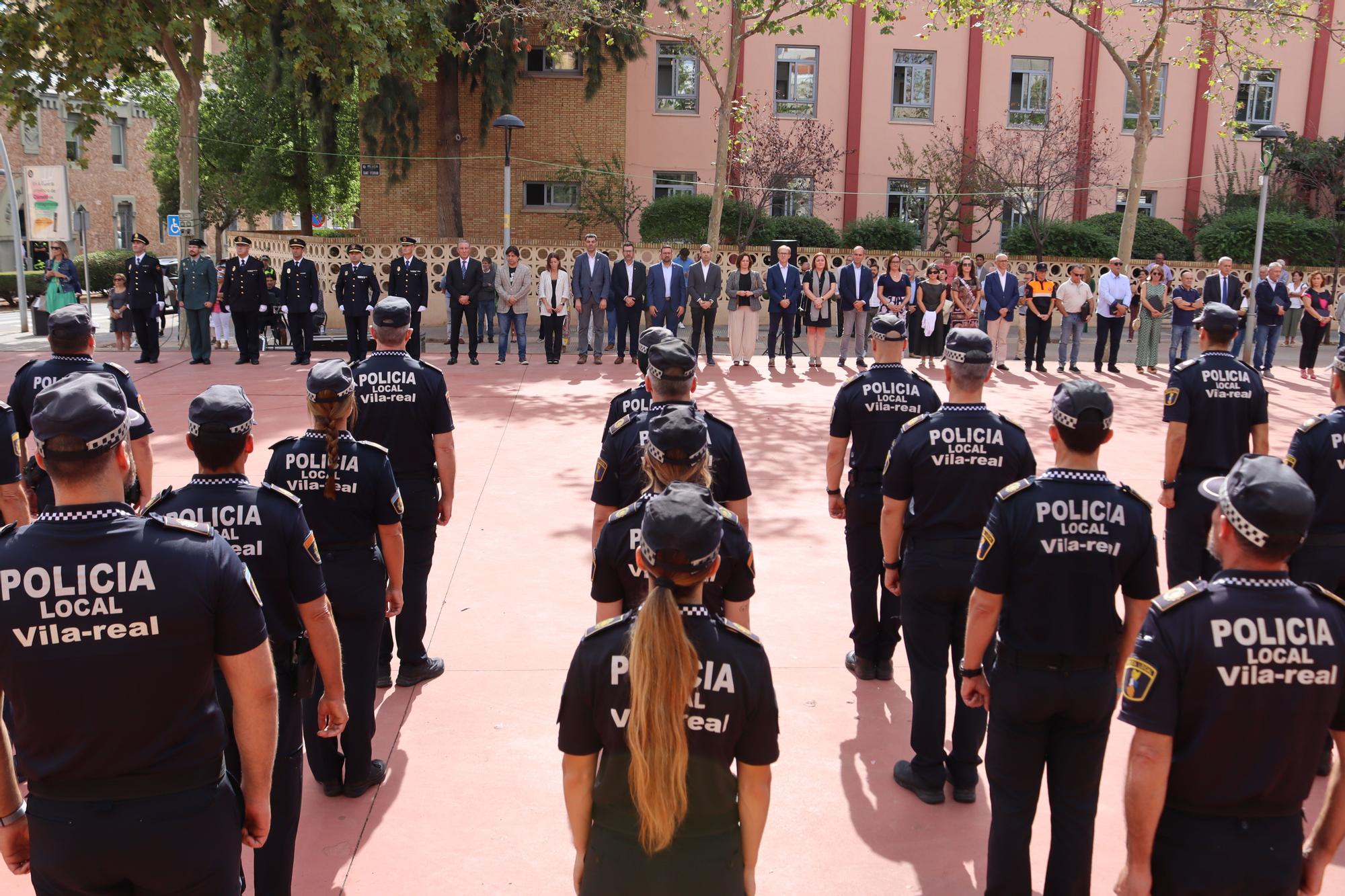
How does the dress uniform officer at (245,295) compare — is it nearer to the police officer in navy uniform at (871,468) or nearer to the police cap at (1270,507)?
the police officer in navy uniform at (871,468)

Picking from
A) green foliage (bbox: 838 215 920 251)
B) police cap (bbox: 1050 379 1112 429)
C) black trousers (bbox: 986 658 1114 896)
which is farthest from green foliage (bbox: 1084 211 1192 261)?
black trousers (bbox: 986 658 1114 896)

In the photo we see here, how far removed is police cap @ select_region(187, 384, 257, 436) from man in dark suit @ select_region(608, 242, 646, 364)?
47.6ft

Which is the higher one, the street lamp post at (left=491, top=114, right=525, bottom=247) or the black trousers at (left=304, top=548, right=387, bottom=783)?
the street lamp post at (left=491, top=114, right=525, bottom=247)

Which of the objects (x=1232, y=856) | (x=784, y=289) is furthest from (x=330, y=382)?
(x=784, y=289)

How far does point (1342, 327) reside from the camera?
1517cm

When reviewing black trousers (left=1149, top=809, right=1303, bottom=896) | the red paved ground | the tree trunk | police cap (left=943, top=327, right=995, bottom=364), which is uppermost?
the tree trunk

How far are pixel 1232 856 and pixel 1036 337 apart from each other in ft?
56.7

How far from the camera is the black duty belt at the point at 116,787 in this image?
110 inches

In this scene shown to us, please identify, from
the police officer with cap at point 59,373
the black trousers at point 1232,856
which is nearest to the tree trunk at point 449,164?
the police officer with cap at point 59,373

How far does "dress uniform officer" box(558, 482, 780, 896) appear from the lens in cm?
266

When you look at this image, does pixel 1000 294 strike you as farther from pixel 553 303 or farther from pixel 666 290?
pixel 553 303

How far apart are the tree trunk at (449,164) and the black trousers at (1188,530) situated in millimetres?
23146

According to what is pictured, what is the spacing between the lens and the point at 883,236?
1158 inches

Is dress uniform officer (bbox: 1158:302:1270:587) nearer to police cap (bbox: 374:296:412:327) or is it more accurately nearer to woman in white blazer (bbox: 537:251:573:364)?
police cap (bbox: 374:296:412:327)
